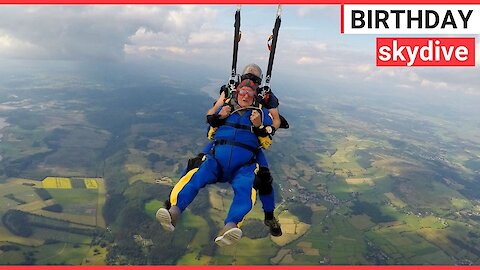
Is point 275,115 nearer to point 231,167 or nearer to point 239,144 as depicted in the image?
point 239,144

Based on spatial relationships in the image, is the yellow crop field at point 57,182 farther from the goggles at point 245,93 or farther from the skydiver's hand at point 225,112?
the goggles at point 245,93

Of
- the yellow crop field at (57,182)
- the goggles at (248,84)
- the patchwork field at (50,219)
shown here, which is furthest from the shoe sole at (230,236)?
the yellow crop field at (57,182)

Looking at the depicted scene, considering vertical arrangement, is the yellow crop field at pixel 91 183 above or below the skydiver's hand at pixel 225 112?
below

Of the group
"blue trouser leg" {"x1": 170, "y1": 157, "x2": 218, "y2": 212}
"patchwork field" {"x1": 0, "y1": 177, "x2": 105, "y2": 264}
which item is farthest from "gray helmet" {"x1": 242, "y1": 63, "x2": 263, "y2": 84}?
"patchwork field" {"x1": 0, "y1": 177, "x2": 105, "y2": 264}

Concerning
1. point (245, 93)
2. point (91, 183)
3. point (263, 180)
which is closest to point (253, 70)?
point (245, 93)

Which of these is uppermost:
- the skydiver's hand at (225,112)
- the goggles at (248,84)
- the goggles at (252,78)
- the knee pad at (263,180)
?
the goggles at (252,78)

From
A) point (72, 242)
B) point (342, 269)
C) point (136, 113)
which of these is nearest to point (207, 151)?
point (342, 269)
